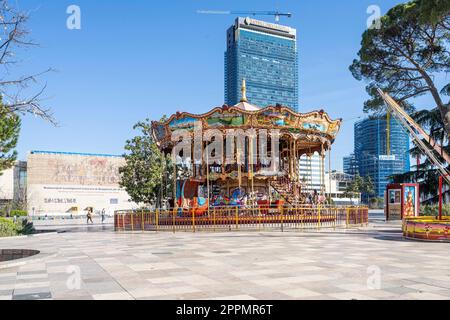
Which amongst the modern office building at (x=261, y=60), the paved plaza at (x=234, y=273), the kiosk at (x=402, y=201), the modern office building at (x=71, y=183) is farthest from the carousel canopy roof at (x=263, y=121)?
the modern office building at (x=261, y=60)

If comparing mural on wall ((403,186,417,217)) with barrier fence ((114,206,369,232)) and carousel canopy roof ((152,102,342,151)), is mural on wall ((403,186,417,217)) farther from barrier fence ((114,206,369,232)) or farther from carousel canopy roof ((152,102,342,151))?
barrier fence ((114,206,369,232))

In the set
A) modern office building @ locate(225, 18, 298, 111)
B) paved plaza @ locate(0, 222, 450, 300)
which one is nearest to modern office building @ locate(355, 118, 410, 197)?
modern office building @ locate(225, 18, 298, 111)

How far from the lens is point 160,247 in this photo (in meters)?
13.5

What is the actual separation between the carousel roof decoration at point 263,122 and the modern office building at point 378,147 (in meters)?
75.2

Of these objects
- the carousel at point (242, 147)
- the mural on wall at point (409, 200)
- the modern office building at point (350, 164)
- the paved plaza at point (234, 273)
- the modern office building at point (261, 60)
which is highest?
the modern office building at point (261, 60)

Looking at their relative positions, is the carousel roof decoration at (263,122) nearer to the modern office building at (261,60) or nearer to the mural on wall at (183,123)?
the mural on wall at (183,123)

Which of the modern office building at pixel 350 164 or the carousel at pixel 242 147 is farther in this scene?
the modern office building at pixel 350 164

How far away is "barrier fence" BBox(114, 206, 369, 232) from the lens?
68.0 ft

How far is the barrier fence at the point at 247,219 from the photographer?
2072cm

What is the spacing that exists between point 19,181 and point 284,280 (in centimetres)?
7496

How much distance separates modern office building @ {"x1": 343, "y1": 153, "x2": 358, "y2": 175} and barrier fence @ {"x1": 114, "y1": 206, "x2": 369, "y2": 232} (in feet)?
439

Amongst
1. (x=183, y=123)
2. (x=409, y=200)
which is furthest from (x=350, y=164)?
(x=183, y=123)

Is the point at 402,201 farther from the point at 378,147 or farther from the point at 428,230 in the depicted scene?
the point at 378,147
